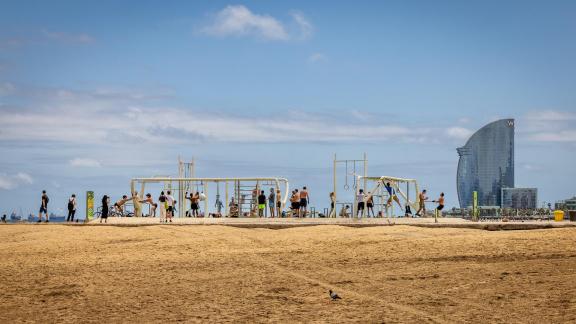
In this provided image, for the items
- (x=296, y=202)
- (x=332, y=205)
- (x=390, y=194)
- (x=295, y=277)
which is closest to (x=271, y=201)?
(x=296, y=202)

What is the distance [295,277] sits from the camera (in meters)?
15.2

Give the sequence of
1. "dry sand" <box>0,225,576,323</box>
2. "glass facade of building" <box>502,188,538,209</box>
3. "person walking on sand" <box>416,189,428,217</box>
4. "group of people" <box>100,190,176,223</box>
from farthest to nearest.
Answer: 1. "glass facade of building" <box>502,188,538,209</box>
2. "person walking on sand" <box>416,189,428,217</box>
3. "group of people" <box>100,190,176,223</box>
4. "dry sand" <box>0,225,576,323</box>

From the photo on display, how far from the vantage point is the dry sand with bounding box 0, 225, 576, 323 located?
39.8ft

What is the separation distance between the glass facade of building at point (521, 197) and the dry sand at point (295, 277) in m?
114

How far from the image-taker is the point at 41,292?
47.7 ft

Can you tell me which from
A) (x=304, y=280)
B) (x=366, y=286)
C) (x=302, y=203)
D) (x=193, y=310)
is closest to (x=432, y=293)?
(x=366, y=286)

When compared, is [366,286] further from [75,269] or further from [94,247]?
[94,247]

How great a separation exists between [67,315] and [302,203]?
75.5 ft

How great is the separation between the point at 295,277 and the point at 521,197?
13793 centimetres

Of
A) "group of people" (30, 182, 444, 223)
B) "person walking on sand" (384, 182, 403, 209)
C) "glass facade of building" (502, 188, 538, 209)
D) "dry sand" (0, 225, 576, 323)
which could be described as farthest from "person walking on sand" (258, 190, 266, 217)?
"glass facade of building" (502, 188, 538, 209)

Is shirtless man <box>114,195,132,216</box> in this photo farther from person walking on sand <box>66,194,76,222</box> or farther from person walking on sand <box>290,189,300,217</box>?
person walking on sand <box>290,189,300,217</box>

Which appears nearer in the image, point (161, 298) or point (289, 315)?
point (289, 315)

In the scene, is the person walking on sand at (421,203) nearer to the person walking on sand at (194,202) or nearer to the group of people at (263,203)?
the group of people at (263,203)

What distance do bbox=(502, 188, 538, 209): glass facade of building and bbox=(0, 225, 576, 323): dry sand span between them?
114 meters
